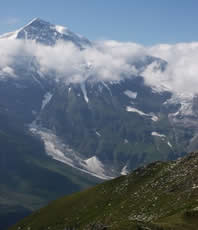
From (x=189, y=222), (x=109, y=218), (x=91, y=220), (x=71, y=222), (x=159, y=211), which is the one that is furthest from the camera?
(x=71, y=222)

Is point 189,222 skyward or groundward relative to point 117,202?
groundward

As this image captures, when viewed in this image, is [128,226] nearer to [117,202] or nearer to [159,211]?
[159,211]

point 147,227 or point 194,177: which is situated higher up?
point 194,177

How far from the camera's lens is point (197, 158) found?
188875mm

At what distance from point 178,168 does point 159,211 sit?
42.1m

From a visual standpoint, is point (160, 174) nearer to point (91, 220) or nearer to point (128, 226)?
point (91, 220)

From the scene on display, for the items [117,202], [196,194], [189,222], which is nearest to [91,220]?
[117,202]

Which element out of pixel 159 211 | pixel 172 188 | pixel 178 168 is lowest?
pixel 159 211

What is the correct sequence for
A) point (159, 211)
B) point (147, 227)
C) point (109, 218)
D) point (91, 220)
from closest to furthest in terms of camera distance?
point (147, 227) → point (159, 211) → point (109, 218) → point (91, 220)

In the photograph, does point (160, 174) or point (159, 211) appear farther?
point (160, 174)

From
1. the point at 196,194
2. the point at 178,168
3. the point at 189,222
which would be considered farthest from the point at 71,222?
the point at 189,222

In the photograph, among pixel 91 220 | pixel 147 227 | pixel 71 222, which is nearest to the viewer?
pixel 147 227

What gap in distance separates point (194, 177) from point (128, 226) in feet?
256

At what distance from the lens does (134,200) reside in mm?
179875
